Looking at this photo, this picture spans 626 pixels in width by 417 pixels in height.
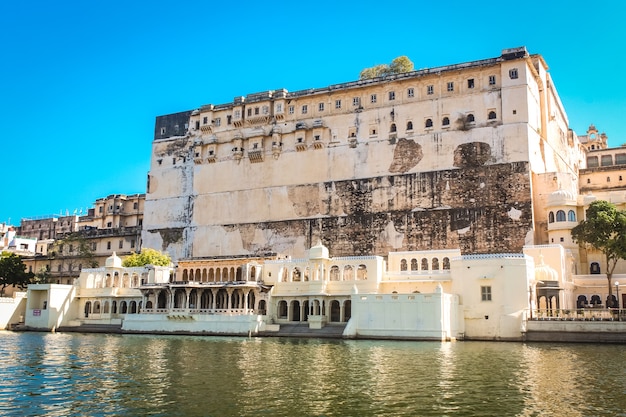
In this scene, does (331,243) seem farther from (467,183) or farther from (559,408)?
(559,408)

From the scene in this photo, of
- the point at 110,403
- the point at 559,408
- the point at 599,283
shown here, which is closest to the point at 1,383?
the point at 110,403

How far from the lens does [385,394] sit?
15.3 meters

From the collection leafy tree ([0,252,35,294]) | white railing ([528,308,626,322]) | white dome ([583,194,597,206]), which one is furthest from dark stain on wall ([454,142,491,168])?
leafy tree ([0,252,35,294])

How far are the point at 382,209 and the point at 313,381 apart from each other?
3385cm

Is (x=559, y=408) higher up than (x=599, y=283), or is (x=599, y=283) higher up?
(x=599, y=283)

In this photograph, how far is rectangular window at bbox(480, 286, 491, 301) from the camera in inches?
1315

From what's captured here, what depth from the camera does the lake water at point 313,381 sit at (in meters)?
13.6

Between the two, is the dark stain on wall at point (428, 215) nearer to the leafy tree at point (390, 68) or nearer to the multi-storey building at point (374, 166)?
the multi-storey building at point (374, 166)

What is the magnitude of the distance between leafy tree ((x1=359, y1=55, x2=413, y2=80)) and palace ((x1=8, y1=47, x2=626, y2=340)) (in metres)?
7.45

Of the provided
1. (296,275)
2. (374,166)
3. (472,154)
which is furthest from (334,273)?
(472,154)

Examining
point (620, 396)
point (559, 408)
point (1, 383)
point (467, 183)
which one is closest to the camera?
point (559, 408)

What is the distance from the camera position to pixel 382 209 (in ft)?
165

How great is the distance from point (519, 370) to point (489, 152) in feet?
100

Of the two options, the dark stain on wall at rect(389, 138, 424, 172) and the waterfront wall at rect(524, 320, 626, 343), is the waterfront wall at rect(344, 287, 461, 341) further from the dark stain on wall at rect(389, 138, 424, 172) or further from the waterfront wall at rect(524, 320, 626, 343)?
the dark stain on wall at rect(389, 138, 424, 172)
